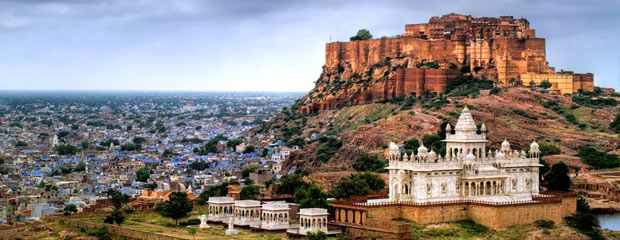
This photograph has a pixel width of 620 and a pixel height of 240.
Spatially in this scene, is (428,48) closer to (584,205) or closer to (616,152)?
(616,152)

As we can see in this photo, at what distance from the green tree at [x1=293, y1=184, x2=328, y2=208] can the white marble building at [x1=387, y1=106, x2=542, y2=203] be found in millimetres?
3895

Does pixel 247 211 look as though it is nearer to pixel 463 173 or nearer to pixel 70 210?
pixel 463 173

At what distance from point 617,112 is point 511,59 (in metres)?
10.3

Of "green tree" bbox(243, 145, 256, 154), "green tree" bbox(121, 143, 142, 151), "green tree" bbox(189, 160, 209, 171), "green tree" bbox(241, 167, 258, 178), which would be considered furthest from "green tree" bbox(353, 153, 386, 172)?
"green tree" bbox(121, 143, 142, 151)

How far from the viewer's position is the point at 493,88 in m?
107

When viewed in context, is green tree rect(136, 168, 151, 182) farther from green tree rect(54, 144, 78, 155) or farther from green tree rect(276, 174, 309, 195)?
green tree rect(54, 144, 78, 155)

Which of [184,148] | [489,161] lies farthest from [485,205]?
[184,148]

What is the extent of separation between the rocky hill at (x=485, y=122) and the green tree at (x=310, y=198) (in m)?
23.6

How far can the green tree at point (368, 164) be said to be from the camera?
8856 cm

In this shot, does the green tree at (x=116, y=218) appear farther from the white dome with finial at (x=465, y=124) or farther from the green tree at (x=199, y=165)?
the green tree at (x=199, y=165)

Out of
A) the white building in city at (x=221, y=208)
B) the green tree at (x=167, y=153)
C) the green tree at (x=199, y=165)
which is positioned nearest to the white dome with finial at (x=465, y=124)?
the white building in city at (x=221, y=208)

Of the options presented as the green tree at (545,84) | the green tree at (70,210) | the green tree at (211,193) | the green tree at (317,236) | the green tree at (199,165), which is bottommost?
the green tree at (199,165)

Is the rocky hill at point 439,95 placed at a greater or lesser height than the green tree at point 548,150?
greater

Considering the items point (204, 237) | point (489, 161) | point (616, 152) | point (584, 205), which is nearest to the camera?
point (204, 237)
